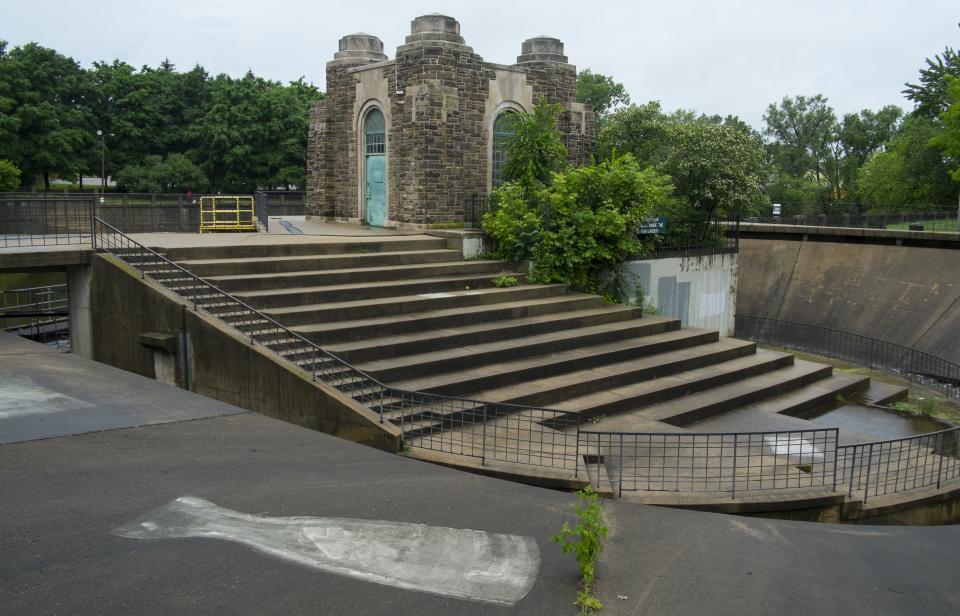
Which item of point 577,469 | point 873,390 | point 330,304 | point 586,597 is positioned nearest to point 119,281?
point 330,304

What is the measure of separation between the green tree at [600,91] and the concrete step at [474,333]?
49.7 m

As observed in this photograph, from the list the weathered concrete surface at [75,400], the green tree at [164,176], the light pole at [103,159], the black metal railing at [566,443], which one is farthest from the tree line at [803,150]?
the light pole at [103,159]

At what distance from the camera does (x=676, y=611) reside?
5902mm

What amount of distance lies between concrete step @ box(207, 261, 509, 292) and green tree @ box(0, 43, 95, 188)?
34039 millimetres

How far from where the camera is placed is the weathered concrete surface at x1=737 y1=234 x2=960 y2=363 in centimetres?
2323

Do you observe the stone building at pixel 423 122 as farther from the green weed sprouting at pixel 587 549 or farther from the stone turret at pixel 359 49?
the green weed sprouting at pixel 587 549

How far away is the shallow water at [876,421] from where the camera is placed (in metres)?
→ 13.8

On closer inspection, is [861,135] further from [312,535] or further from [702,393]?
[312,535]

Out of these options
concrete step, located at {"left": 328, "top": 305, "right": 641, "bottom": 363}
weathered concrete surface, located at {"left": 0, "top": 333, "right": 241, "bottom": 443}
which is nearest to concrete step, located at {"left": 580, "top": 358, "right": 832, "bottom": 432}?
concrete step, located at {"left": 328, "top": 305, "right": 641, "bottom": 363}

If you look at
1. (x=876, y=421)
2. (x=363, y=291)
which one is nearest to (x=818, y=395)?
(x=876, y=421)

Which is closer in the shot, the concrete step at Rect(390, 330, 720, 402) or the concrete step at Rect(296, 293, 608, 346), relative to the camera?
the concrete step at Rect(390, 330, 720, 402)

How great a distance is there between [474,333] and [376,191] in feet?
30.6

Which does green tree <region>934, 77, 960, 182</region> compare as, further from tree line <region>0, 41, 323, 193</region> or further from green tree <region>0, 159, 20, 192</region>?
green tree <region>0, 159, 20, 192</region>

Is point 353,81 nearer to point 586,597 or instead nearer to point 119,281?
point 119,281
